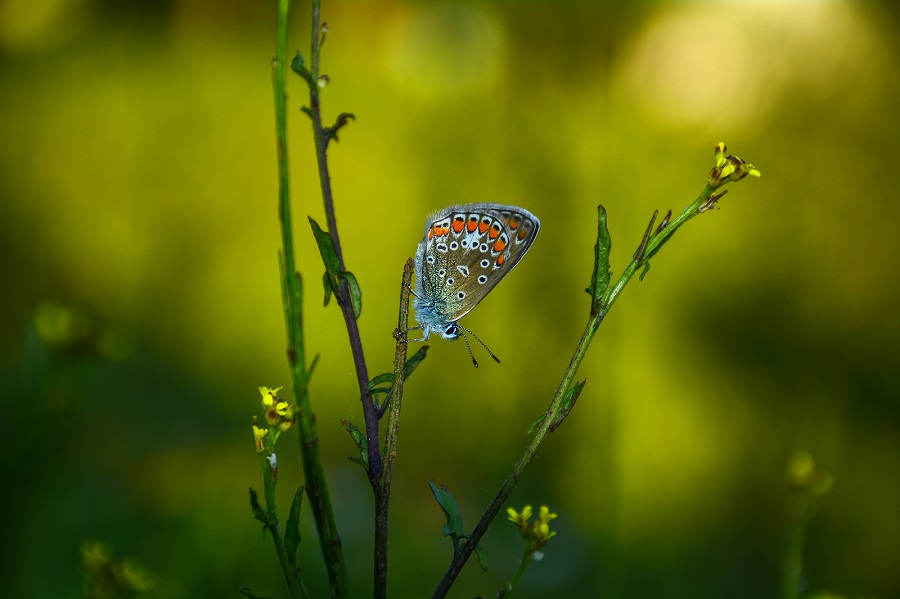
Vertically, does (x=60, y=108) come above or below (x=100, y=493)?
above

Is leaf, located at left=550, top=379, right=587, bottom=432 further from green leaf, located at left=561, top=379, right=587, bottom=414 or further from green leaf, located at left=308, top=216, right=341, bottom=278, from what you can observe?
green leaf, located at left=308, top=216, right=341, bottom=278

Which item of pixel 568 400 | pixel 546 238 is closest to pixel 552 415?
pixel 568 400

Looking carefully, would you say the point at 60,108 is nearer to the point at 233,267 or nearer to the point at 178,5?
the point at 178,5

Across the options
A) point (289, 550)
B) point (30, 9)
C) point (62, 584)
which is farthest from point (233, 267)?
point (289, 550)

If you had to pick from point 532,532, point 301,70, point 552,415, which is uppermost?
point 301,70

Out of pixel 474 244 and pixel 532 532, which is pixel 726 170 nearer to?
pixel 532 532

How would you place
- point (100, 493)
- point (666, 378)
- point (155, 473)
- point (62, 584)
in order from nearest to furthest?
point (62, 584) → point (100, 493) → point (155, 473) → point (666, 378)

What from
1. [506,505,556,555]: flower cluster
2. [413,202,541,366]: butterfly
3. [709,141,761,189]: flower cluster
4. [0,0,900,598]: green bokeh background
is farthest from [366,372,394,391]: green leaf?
[0,0,900,598]: green bokeh background
